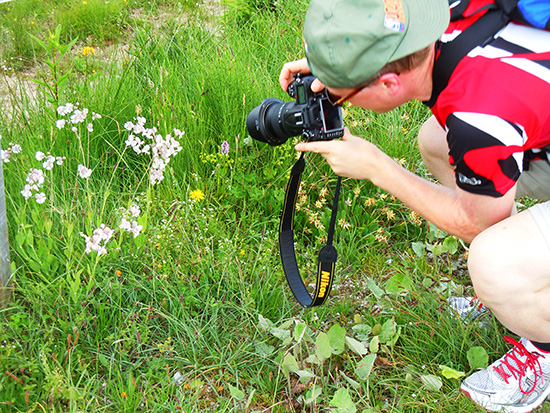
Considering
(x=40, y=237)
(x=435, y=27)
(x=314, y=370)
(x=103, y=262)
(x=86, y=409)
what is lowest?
(x=314, y=370)

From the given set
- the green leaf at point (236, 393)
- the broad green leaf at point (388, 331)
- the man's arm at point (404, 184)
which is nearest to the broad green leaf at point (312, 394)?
the green leaf at point (236, 393)

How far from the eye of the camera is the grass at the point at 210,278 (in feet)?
6.53

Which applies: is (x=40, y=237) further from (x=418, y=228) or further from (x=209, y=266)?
(x=418, y=228)

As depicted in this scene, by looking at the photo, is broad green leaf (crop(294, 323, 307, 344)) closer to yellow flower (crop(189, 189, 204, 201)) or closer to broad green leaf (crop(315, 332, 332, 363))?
broad green leaf (crop(315, 332, 332, 363))

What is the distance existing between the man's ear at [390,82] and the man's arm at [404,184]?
0.22 meters

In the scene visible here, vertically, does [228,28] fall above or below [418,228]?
above

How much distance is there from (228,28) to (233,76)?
87 centimetres

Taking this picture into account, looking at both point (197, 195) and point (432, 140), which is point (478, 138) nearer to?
point (432, 140)

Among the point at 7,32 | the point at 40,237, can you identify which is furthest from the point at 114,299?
the point at 7,32

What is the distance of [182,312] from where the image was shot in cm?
220

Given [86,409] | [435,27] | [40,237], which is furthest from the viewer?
[40,237]

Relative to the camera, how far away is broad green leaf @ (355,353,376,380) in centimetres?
201

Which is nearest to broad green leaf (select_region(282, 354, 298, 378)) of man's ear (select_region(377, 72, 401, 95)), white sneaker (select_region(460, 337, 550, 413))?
white sneaker (select_region(460, 337, 550, 413))

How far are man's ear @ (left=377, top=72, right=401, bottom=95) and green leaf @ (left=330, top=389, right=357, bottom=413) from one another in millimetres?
976
